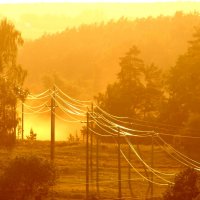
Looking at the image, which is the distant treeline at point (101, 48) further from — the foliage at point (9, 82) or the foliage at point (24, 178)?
the foliage at point (24, 178)

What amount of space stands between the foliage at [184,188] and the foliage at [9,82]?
18.5 m

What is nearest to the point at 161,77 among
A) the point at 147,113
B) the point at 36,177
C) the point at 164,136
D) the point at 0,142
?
the point at 147,113

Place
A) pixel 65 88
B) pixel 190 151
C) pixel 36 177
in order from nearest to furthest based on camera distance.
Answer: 1. pixel 36 177
2. pixel 190 151
3. pixel 65 88

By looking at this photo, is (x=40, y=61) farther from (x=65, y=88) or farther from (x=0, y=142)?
(x=0, y=142)

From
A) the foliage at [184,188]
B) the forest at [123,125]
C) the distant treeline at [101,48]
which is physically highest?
the distant treeline at [101,48]

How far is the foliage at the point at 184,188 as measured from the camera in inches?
1310

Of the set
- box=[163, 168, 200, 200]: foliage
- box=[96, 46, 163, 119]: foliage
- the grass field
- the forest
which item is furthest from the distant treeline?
box=[163, 168, 200, 200]: foliage

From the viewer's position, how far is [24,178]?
3797 centimetres

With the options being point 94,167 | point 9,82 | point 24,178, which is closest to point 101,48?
point 94,167

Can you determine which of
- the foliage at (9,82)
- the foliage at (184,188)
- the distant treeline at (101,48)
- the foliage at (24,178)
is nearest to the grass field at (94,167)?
the foliage at (9,82)

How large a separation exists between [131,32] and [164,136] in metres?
117

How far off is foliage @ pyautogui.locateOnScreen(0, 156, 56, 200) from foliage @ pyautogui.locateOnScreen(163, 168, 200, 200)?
22.2 feet

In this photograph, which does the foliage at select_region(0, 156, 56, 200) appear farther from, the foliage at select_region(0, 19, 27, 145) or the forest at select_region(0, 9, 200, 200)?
the foliage at select_region(0, 19, 27, 145)

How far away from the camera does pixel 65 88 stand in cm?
12231
